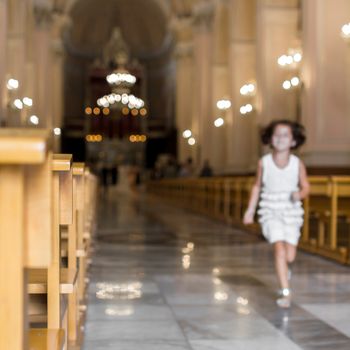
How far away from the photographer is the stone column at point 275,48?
64.8ft

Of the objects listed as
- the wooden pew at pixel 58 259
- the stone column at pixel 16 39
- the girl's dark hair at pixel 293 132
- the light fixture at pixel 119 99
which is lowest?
the wooden pew at pixel 58 259

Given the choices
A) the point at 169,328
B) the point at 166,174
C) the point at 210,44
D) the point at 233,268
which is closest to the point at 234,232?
the point at 233,268

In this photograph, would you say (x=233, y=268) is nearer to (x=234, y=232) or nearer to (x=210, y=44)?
(x=234, y=232)

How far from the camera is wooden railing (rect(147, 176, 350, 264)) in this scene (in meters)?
9.12

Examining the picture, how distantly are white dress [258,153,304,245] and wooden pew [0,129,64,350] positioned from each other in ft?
14.6

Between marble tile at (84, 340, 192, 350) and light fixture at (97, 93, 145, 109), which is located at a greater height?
light fixture at (97, 93, 145, 109)

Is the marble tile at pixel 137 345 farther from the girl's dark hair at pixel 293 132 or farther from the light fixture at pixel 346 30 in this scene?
the light fixture at pixel 346 30

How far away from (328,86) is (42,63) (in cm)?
1867

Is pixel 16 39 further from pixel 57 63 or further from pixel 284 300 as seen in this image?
pixel 284 300

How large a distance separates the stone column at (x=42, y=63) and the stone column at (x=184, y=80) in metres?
9.21

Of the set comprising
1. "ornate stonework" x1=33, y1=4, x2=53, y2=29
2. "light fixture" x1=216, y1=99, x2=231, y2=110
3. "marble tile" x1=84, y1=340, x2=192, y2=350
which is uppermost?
"ornate stonework" x1=33, y1=4, x2=53, y2=29

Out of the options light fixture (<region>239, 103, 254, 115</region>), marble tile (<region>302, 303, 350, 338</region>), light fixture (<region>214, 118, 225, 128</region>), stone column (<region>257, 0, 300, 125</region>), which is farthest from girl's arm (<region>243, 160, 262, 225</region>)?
light fixture (<region>214, 118, 225, 128</region>)

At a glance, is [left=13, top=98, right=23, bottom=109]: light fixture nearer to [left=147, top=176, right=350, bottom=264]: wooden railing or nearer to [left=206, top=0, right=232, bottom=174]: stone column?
[left=147, top=176, right=350, bottom=264]: wooden railing

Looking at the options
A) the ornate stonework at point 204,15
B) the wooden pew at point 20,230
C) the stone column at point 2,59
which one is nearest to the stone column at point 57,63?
the ornate stonework at point 204,15
